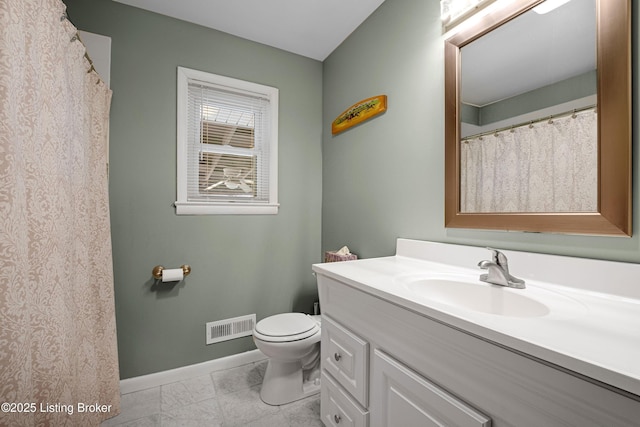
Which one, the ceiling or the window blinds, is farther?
the window blinds

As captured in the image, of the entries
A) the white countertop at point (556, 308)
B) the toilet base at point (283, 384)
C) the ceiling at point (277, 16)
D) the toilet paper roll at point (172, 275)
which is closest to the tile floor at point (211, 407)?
the toilet base at point (283, 384)

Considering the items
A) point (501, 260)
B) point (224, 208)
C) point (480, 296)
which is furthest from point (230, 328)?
point (501, 260)

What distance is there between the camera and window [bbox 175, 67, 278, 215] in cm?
190

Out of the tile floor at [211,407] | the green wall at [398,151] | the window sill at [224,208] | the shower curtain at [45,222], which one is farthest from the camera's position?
the window sill at [224,208]

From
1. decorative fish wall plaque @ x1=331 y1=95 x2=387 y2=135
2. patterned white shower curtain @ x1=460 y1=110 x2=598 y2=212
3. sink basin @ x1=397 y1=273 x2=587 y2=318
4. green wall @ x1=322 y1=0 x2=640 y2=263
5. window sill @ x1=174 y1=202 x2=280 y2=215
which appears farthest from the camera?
window sill @ x1=174 y1=202 x2=280 y2=215

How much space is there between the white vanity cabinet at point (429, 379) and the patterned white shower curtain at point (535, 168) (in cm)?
65

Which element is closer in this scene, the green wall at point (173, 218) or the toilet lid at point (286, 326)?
the toilet lid at point (286, 326)

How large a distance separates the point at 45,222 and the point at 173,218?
110 centimetres

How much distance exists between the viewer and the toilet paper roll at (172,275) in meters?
1.76

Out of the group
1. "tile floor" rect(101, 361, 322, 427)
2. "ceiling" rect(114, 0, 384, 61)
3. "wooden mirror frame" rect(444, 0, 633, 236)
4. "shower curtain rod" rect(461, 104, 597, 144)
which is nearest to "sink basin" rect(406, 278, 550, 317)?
"wooden mirror frame" rect(444, 0, 633, 236)

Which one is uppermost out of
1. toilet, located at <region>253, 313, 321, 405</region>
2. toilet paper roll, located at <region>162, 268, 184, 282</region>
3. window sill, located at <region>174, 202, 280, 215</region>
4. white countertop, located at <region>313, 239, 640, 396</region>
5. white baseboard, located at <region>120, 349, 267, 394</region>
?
window sill, located at <region>174, 202, 280, 215</region>

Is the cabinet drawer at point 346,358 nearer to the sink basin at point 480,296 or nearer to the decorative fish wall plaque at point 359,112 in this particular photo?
the sink basin at point 480,296

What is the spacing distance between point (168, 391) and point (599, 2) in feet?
9.09

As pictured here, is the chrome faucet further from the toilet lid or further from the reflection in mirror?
the toilet lid
